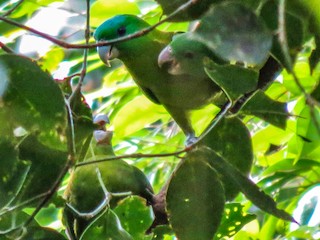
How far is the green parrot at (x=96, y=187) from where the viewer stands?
84 centimetres

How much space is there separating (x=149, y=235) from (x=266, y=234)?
0.40 m

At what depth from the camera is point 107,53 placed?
1340 millimetres

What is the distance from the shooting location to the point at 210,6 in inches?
28.1

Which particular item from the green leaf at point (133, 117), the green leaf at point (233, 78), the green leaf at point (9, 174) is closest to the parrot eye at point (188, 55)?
the green leaf at point (233, 78)

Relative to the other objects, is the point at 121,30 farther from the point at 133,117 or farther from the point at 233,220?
the point at 233,220

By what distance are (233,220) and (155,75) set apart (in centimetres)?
42

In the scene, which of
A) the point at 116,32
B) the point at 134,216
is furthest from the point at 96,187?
the point at 116,32

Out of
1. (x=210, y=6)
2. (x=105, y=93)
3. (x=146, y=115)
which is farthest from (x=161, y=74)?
(x=210, y=6)

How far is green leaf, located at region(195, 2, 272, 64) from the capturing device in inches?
24.7

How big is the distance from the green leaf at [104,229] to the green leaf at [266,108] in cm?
17

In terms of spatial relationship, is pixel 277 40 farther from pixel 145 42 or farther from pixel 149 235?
pixel 145 42

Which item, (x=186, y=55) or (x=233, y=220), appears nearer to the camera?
(x=186, y=55)

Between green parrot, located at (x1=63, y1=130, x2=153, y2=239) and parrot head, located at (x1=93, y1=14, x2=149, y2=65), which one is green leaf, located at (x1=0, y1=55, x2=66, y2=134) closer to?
green parrot, located at (x1=63, y1=130, x2=153, y2=239)

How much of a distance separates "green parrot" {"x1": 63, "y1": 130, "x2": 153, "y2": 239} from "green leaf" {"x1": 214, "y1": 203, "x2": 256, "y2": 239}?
0.10m
